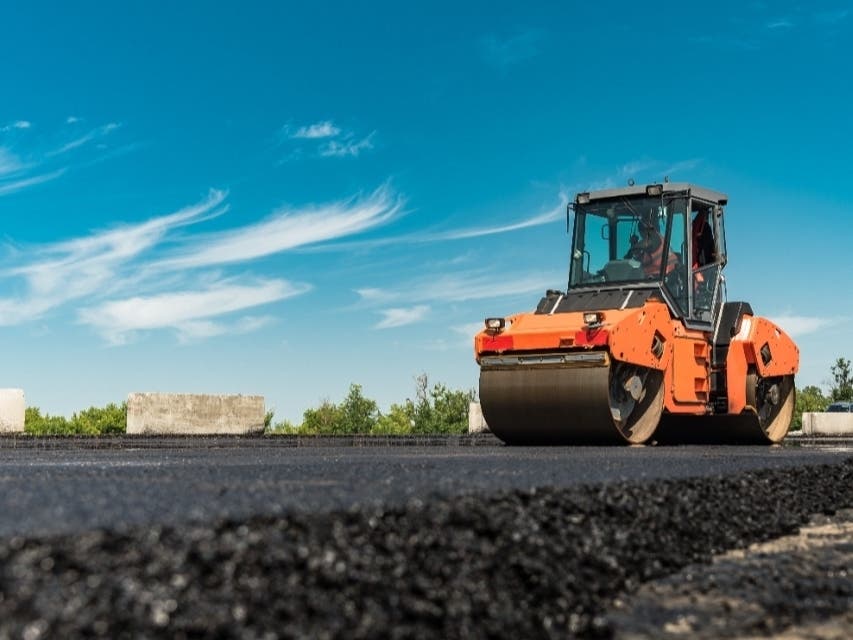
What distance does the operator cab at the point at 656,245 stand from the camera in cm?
1072

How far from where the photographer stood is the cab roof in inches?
423

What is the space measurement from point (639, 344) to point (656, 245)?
1561 millimetres

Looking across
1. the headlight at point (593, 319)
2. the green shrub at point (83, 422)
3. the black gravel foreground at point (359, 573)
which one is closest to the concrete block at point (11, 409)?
the green shrub at point (83, 422)

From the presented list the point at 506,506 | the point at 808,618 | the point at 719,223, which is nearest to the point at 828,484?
the point at 808,618

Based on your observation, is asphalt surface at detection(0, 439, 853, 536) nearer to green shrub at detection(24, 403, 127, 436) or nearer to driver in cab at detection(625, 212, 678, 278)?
driver in cab at detection(625, 212, 678, 278)

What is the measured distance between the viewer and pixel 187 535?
205cm

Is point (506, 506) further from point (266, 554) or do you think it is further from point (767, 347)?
point (767, 347)

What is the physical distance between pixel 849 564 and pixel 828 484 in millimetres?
1887

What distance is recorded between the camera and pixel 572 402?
952 cm

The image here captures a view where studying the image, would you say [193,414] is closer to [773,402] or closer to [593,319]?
[593,319]

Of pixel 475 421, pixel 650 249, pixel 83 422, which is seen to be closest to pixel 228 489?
pixel 650 249

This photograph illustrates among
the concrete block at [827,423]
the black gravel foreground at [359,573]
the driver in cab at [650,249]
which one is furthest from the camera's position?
the concrete block at [827,423]

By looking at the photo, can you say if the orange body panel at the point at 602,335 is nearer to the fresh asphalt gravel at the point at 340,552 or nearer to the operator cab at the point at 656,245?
the operator cab at the point at 656,245

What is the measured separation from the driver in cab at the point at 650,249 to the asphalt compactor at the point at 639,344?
0.01 metres
